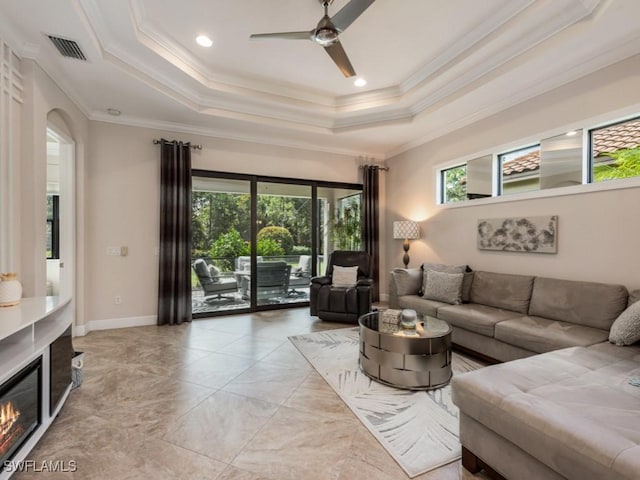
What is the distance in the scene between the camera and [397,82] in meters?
4.18

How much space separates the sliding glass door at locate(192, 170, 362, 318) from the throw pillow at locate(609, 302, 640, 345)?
4.04 m

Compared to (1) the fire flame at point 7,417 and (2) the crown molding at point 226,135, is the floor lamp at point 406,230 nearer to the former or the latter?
(2) the crown molding at point 226,135

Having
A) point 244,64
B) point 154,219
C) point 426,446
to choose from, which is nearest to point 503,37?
point 244,64

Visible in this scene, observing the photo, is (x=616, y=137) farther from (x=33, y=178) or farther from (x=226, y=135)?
(x=33, y=178)

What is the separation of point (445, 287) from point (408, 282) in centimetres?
58

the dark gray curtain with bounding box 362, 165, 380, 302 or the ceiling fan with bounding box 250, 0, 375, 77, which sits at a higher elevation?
the ceiling fan with bounding box 250, 0, 375, 77

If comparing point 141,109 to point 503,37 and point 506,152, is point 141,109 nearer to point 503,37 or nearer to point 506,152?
point 503,37

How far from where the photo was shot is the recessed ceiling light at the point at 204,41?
3191 mm

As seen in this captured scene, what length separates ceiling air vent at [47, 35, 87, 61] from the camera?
2713 millimetres

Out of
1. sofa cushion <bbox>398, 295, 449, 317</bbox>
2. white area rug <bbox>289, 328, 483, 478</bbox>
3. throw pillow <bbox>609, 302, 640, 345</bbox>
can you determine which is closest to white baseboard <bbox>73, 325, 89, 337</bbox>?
white area rug <bbox>289, 328, 483, 478</bbox>

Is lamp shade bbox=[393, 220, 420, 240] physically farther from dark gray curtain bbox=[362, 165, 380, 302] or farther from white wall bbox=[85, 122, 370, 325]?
white wall bbox=[85, 122, 370, 325]

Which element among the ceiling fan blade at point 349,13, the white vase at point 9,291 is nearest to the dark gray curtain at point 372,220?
the ceiling fan blade at point 349,13

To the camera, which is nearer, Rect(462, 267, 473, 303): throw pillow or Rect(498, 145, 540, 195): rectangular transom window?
Rect(498, 145, 540, 195): rectangular transom window

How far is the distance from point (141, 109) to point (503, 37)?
14.1 ft
